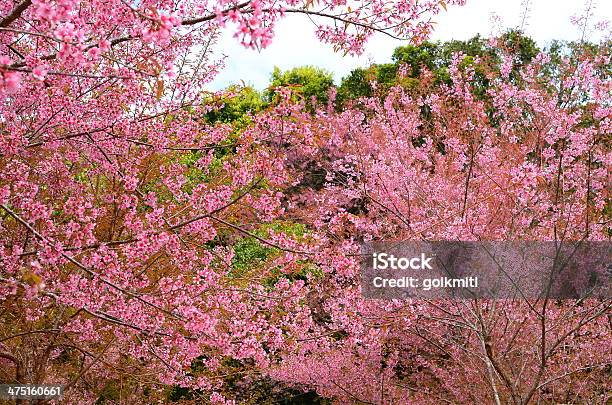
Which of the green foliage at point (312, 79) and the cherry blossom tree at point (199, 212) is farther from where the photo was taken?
the green foliage at point (312, 79)

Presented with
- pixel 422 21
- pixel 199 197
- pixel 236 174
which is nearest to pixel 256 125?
pixel 236 174

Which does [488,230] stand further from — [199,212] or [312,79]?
[312,79]

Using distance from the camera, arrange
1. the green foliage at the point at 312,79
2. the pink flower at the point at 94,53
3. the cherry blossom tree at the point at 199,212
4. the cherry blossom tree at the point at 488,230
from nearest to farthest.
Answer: the pink flower at the point at 94,53 < the cherry blossom tree at the point at 199,212 < the cherry blossom tree at the point at 488,230 < the green foliage at the point at 312,79

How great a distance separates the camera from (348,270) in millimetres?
3920

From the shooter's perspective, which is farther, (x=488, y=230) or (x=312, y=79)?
(x=312, y=79)

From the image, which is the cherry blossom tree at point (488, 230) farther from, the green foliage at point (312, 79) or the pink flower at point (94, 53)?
the green foliage at point (312, 79)

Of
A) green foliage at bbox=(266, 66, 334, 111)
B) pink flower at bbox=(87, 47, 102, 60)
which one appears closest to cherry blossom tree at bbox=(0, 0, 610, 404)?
pink flower at bbox=(87, 47, 102, 60)

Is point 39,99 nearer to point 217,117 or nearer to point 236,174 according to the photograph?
point 236,174

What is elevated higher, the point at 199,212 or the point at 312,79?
the point at 312,79

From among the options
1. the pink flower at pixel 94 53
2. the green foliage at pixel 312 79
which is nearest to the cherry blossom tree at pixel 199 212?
the pink flower at pixel 94 53

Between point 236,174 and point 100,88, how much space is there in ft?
4.57

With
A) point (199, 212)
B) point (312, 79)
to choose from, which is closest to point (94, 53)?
point (199, 212)

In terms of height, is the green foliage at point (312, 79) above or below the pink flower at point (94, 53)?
above

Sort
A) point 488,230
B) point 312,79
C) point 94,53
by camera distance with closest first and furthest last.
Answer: point 94,53 → point 488,230 → point 312,79
